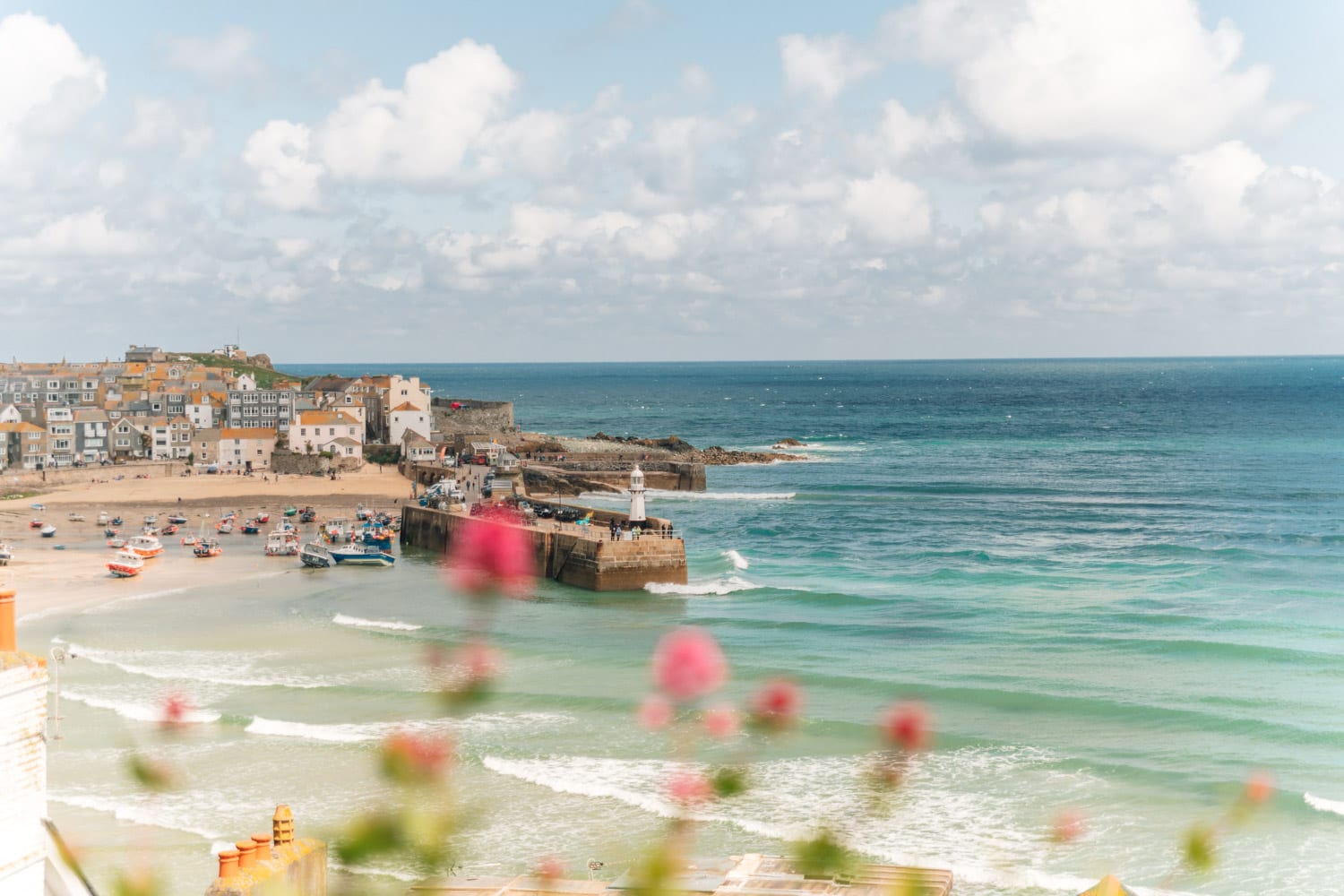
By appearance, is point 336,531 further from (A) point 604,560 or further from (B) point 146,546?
(A) point 604,560

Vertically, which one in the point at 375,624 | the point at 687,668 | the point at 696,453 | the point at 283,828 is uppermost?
the point at 687,668

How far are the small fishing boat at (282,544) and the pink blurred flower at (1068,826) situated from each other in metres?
37.8

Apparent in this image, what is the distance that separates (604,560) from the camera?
39.8 m

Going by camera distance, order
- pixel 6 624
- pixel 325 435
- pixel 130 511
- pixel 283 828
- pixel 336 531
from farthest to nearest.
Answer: pixel 325 435
pixel 130 511
pixel 336 531
pixel 283 828
pixel 6 624

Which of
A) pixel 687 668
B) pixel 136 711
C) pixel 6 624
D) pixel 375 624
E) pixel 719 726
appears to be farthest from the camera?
pixel 375 624

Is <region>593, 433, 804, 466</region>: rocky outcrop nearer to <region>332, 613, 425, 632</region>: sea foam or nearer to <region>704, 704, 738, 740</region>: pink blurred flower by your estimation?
<region>332, 613, 425, 632</region>: sea foam

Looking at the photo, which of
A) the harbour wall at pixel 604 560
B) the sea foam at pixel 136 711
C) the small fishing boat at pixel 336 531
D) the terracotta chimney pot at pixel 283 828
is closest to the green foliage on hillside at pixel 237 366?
the small fishing boat at pixel 336 531

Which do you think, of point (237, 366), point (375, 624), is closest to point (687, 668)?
point (375, 624)

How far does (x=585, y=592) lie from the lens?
39.7 meters

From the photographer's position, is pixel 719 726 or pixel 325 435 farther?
pixel 325 435

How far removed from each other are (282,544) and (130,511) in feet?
63.0

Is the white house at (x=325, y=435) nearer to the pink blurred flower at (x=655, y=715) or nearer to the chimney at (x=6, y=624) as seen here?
the pink blurred flower at (x=655, y=715)

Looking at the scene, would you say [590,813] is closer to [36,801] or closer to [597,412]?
[36,801]

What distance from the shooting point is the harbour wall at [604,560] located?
39.8m
